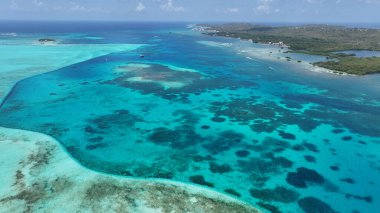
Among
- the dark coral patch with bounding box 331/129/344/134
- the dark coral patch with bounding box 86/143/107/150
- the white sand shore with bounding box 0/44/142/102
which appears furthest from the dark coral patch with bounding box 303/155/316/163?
the white sand shore with bounding box 0/44/142/102

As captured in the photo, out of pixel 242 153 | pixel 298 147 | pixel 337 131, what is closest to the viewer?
pixel 242 153

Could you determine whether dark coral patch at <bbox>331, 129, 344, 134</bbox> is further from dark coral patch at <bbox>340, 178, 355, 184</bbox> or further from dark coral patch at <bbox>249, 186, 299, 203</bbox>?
dark coral patch at <bbox>249, 186, 299, 203</bbox>

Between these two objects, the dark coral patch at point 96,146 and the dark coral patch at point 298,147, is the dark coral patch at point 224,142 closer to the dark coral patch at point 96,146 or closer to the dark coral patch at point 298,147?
the dark coral patch at point 298,147

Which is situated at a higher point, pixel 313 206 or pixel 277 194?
pixel 277 194

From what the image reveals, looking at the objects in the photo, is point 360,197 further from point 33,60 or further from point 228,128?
point 33,60

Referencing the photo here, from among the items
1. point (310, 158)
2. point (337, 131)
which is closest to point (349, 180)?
point (310, 158)

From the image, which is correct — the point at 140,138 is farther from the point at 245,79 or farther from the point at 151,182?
the point at 245,79

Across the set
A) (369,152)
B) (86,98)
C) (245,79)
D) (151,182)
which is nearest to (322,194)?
(369,152)
